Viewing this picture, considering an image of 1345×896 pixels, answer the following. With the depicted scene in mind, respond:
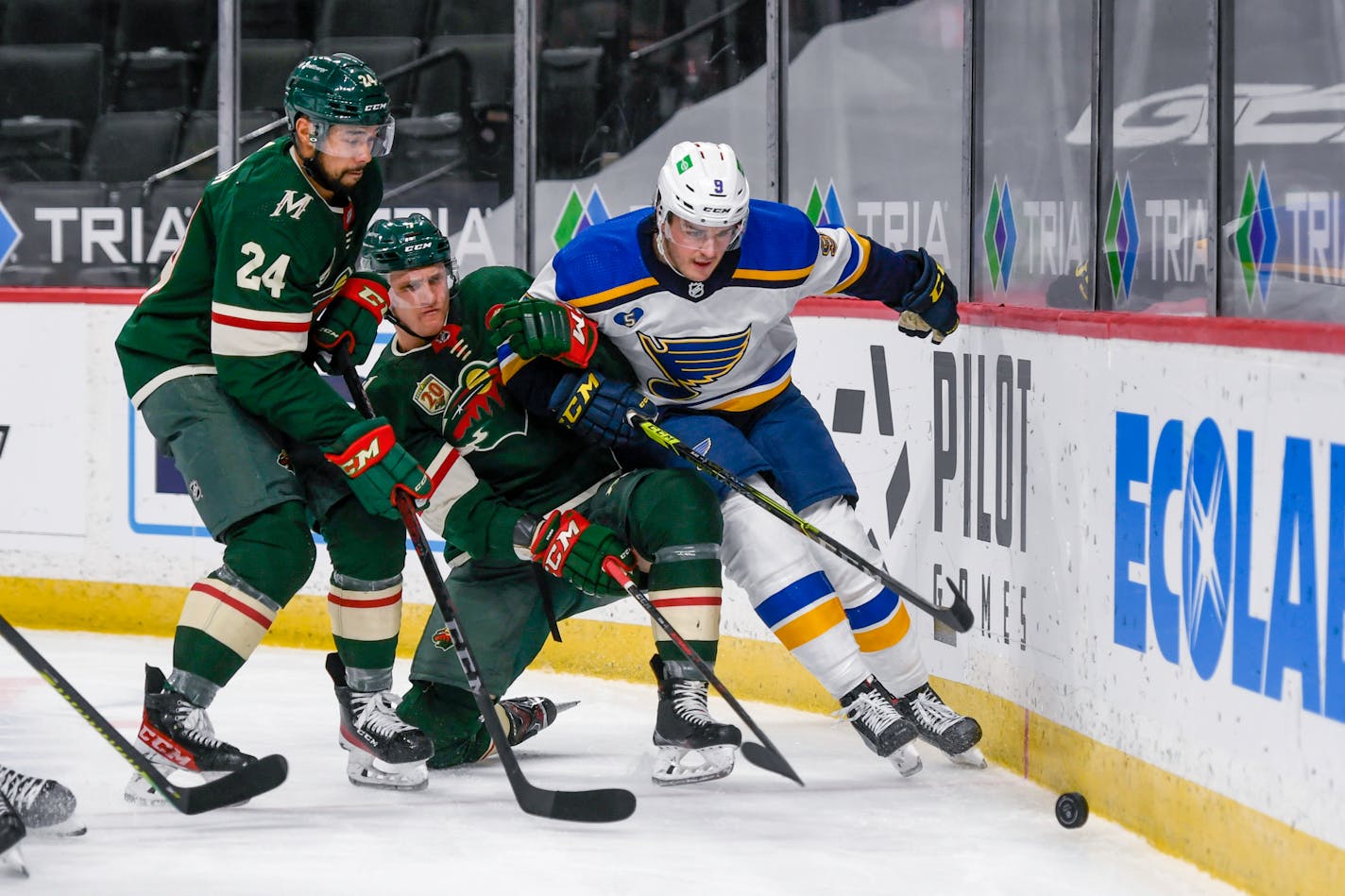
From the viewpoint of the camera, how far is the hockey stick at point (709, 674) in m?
3.09

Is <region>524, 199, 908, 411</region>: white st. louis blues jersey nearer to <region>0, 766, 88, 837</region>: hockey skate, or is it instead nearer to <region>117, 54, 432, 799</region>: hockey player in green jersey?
<region>117, 54, 432, 799</region>: hockey player in green jersey

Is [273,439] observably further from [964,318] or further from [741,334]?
[964,318]

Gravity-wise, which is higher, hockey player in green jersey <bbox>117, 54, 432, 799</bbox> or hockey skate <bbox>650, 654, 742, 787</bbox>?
hockey player in green jersey <bbox>117, 54, 432, 799</bbox>

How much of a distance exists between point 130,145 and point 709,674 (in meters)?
3.40

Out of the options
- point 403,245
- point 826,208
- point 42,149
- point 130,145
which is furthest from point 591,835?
point 42,149

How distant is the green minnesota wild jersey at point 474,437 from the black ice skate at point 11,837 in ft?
2.93

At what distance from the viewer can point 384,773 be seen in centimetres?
334

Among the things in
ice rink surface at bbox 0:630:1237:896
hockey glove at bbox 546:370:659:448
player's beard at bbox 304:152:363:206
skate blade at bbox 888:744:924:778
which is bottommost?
ice rink surface at bbox 0:630:1237:896

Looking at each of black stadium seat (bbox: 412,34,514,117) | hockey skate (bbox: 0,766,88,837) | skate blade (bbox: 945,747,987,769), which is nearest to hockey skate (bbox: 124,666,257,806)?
hockey skate (bbox: 0,766,88,837)

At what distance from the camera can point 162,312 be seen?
10.6 ft

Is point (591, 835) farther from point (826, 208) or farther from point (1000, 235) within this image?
point (826, 208)

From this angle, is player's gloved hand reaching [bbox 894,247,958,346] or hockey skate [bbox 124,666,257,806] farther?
player's gloved hand reaching [bbox 894,247,958,346]

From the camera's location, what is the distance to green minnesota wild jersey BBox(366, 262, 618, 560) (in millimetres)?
3301

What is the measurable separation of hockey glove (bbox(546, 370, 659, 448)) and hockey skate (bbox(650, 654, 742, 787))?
1.31 ft
